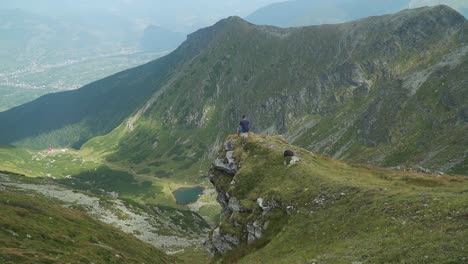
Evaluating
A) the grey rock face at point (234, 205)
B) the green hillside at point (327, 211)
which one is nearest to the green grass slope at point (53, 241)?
the grey rock face at point (234, 205)

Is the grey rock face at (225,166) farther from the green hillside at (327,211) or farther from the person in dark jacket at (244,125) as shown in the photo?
the person in dark jacket at (244,125)

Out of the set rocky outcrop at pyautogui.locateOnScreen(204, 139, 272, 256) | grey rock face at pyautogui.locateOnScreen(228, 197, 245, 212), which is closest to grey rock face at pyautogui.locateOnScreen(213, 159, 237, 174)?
rocky outcrop at pyautogui.locateOnScreen(204, 139, 272, 256)

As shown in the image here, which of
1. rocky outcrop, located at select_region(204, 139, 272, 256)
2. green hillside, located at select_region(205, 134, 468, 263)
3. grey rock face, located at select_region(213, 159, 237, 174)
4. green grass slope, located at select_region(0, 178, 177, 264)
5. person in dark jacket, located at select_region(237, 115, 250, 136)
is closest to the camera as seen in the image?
green hillside, located at select_region(205, 134, 468, 263)

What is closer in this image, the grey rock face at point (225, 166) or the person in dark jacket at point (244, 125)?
the grey rock face at point (225, 166)

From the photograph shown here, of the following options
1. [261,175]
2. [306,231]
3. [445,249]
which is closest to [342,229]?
[306,231]

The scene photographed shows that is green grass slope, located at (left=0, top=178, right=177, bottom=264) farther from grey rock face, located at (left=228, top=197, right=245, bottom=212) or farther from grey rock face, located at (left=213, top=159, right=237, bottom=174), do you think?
grey rock face, located at (left=213, top=159, right=237, bottom=174)

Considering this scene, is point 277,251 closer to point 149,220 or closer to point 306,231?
point 306,231

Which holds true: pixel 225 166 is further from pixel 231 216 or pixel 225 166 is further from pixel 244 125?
pixel 231 216
